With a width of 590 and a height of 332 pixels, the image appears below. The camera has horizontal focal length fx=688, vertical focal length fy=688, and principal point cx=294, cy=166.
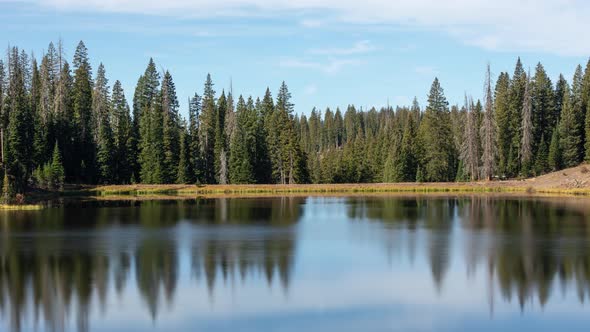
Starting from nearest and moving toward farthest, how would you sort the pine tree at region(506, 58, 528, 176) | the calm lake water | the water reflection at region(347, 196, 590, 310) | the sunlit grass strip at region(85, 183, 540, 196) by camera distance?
the calm lake water → the water reflection at region(347, 196, 590, 310) → the sunlit grass strip at region(85, 183, 540, 196) → the pine tree at region(506, 58, 528, 176)

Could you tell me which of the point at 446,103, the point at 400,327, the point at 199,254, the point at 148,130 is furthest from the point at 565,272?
the point at 446,103

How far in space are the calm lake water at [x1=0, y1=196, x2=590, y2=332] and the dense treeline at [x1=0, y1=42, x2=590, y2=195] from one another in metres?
46.6

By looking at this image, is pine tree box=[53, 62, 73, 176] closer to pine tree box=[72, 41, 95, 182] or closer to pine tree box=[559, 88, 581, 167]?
pine tree box=[72, 41, 95, 182]

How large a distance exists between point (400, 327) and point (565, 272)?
35.2ft

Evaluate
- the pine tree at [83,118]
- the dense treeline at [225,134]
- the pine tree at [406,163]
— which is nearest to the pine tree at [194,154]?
the dense treeline at [225,134]

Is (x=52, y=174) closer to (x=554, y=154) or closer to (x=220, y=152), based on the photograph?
(x=220, y=152)

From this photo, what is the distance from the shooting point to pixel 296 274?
27156 mm

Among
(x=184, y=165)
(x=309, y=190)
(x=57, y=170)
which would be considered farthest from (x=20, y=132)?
(x=309, y=190)

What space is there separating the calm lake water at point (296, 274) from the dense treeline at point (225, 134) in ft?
153

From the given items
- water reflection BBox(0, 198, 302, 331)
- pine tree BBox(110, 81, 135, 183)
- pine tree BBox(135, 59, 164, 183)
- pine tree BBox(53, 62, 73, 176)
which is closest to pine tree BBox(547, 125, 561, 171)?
water reflection BBox(0, 198, 302, 331)

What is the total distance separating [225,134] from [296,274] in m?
80.7

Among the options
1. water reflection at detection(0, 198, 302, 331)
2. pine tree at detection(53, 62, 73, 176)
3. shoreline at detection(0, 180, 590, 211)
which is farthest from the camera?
pine tree at detection(53, 62, 73, 176)

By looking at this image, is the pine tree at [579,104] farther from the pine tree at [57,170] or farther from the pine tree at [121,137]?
the pine tree at [57,170]

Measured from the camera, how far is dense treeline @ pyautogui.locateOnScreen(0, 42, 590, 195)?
92875mm
